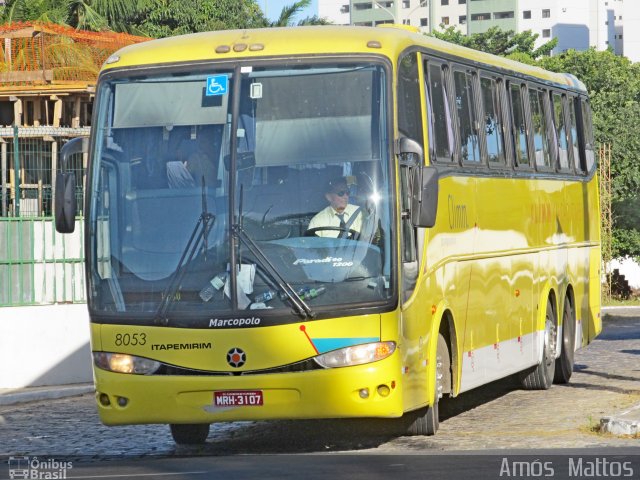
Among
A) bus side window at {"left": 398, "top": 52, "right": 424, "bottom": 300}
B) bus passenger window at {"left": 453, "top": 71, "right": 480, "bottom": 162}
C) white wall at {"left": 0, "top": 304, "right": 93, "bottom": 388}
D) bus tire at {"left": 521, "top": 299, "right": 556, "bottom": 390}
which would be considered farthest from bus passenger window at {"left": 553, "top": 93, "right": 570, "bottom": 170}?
white wall at {"left": 0, "top": 304, "right": 93, "bottom": 388}

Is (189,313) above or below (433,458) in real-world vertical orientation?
above

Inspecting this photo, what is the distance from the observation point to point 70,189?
39.1 ft

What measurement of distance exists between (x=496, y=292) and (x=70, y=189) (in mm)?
5081

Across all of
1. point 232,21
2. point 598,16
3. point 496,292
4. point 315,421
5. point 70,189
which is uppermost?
point 598,16

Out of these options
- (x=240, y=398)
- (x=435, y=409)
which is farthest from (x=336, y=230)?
(x=435, y=409)

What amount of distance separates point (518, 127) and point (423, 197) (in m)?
4.93

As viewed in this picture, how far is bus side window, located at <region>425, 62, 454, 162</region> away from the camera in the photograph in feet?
43.0

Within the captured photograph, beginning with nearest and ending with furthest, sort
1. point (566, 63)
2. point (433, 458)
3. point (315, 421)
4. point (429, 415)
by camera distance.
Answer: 1. point (433, 458)
2. point (429, 415)
3. point (315, 421)
4. point (566, 63)

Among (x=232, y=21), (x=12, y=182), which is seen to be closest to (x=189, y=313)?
(x=12, y=182)

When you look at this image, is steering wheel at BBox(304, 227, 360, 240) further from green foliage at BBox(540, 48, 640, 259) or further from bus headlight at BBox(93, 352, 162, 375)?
green foliage at BBox(540, 48, 640, 259)

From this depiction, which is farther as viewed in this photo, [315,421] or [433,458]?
[315,421]

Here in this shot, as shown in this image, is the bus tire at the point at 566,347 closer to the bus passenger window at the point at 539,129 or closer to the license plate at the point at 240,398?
the bus passenger window at the point at 539,129

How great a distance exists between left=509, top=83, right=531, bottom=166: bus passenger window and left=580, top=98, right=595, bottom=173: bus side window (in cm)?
339

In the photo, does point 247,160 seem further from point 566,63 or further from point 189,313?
point 566,63
